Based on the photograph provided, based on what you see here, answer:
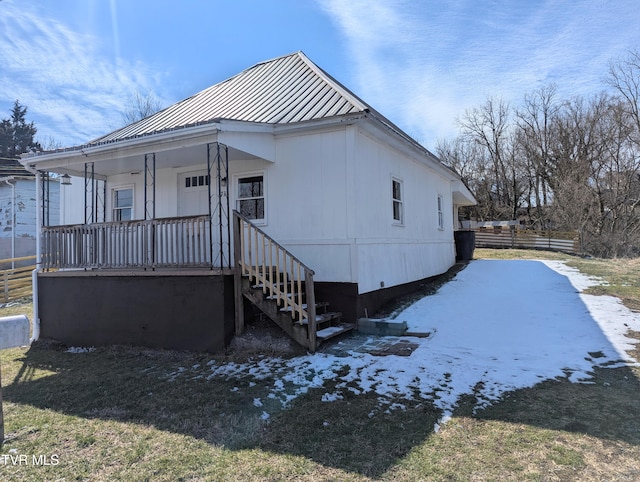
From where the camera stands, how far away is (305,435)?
11.9ft

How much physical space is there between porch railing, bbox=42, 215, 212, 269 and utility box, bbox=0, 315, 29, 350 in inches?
121

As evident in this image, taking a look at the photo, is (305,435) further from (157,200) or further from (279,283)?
(157,200)

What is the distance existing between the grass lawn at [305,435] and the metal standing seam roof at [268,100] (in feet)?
15.2

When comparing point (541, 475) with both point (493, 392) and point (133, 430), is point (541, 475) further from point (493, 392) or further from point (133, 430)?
point (133, 430)

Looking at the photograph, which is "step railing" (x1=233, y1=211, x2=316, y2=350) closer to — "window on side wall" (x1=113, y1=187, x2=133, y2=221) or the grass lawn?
the grass lawn

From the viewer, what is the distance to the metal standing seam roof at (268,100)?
7621mm

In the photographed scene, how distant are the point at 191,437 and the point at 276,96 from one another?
285 inches

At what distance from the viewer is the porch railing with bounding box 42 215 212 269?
22.4ft

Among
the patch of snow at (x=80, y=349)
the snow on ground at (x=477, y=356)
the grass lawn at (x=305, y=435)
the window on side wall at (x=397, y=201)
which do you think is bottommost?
the patch of snow at (x=80, y=349)

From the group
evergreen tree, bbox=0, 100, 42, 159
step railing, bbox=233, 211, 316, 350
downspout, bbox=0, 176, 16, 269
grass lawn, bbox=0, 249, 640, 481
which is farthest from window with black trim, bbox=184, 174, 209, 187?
evergreen tree, bbox=0, 100, 42, 159

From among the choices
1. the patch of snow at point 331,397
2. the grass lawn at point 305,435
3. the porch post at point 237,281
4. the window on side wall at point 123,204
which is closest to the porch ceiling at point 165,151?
the window on side wall at point 123,204

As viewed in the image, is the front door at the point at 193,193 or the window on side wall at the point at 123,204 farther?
the window on side wall at the point at 123,204

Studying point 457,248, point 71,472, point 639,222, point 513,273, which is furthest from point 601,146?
point 71,472

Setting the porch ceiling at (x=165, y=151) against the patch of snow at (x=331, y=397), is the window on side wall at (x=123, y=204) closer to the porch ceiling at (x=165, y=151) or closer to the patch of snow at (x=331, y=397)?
the porch ceiling at (x=165, y=151)
